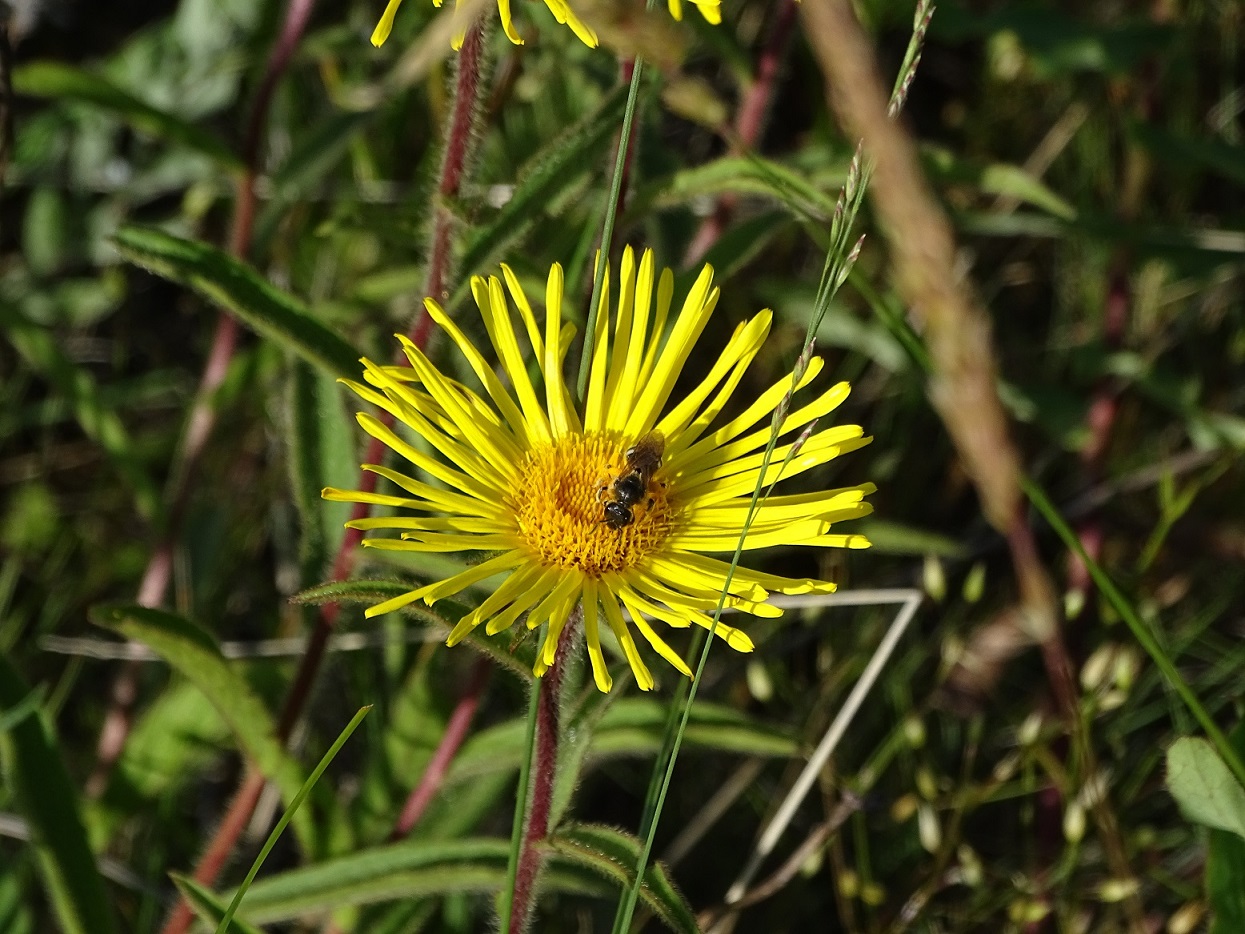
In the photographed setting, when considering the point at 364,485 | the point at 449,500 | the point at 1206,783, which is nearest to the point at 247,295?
the point at 364,485

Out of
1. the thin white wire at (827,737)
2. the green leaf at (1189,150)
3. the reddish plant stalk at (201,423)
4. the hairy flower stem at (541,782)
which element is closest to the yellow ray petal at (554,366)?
the hairy flower stem at (541,782)

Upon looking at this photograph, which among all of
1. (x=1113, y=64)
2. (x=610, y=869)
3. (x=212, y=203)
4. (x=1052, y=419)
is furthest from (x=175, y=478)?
(x=1113, y=64)

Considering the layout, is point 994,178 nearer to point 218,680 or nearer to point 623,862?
point 623,862

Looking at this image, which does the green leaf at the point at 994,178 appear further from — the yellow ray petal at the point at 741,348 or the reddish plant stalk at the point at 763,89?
the yellow ray petal at the point at 741,348

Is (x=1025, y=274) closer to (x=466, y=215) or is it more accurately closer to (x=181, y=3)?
(x=466, y=215)

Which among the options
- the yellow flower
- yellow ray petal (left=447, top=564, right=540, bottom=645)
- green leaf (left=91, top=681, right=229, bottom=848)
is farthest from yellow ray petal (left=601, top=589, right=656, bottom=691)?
green leaf (left=91, top=681, right=229, bottom=848)

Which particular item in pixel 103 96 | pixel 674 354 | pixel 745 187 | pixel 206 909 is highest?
pixel 103 96
